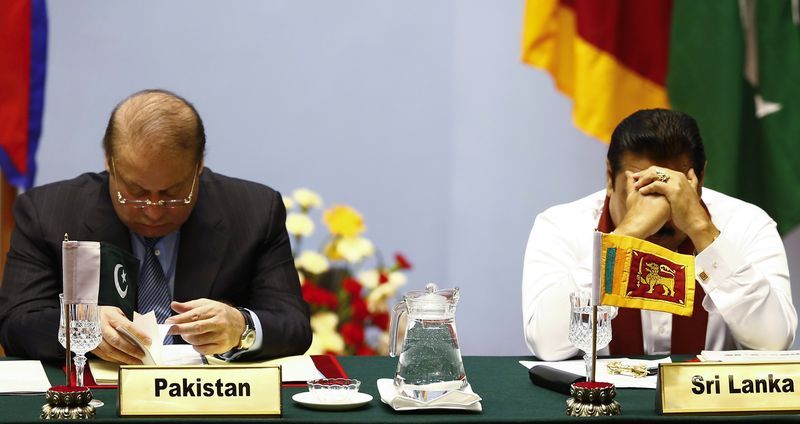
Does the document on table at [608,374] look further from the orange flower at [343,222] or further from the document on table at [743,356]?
the orange flower at [343,222]

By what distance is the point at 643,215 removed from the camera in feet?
9.09

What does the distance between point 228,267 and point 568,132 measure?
2.03 metres

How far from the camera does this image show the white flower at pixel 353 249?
381 centimetres

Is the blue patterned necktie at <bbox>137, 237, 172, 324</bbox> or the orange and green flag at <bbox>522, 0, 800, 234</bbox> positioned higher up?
the orange and green flag at <bbox>522, 0, 800, 234</bbox>

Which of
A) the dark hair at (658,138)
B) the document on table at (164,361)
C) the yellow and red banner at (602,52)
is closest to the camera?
the document on table at (164,361)

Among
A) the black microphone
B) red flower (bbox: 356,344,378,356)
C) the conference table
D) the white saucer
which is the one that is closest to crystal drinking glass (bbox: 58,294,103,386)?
the conference table

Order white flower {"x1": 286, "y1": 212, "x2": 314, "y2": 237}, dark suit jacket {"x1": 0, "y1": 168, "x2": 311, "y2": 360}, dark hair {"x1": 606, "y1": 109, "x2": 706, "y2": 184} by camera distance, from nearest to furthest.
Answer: dark suit jacket {"x1": 0, "y1": 168, "x2": 311, "y2": 360}, dark hair {"x1": 606, "y1": 109, "x2": 706, "y2": 184}, white flower {"x1": 286, "y1": 212, "x2": 314, "y2": 237}

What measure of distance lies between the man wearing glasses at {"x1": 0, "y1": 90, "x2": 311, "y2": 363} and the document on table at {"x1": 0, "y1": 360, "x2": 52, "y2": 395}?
0.08m

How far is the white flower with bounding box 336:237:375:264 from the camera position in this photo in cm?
381

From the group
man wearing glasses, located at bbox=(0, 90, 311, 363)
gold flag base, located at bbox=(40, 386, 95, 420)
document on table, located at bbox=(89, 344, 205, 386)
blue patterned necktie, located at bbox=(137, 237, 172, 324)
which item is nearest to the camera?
gold flag base, located at bbox=(40, 386, 95, 420)

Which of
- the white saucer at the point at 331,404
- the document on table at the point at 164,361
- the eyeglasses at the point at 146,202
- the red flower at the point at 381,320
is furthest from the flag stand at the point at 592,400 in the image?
the red flower at the point at 381,320

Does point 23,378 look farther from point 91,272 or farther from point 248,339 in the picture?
point 248,339

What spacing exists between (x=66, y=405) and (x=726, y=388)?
1206 millimetres

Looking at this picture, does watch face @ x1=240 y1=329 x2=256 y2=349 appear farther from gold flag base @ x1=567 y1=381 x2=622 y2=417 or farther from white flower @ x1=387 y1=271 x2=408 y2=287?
white flower @ x1=387 y1=271 x2=408 y2=287
